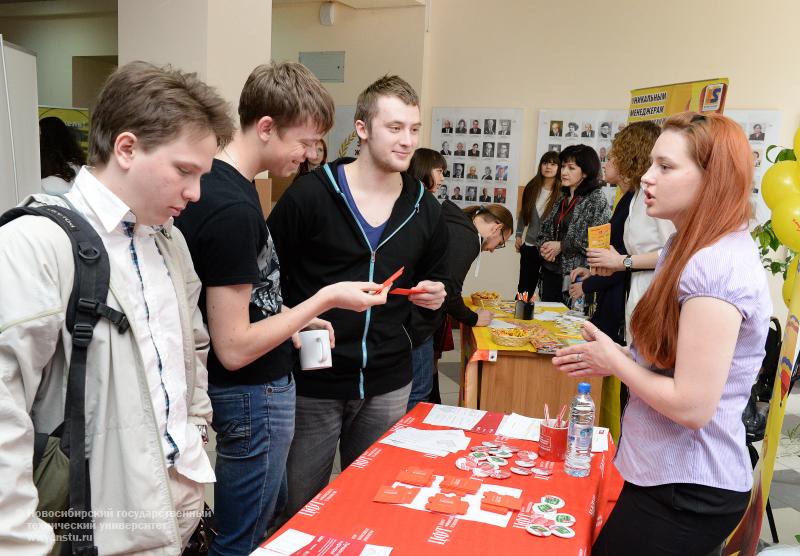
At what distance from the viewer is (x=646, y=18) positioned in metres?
5.96

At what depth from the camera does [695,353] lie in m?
1.30

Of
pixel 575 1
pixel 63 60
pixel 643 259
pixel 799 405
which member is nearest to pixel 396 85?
pixel 643 259

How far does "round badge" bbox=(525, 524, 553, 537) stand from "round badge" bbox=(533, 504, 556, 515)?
0.08 meters

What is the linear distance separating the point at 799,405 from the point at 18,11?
9.12m

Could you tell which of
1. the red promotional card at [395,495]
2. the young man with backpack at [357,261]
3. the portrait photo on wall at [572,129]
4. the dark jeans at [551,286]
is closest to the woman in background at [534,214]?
the dark jeans at [551,286]

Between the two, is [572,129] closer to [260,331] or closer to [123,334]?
[260,331]

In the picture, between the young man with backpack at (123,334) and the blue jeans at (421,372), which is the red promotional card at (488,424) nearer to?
the blue jeans at (421,372)

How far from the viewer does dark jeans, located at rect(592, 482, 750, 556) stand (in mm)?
1374

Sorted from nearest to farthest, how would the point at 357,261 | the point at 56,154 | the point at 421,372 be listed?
the point at 357,261 < the point at 421,372 < the point at 56,154

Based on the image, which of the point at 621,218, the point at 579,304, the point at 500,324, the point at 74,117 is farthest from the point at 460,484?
the point at 74,117

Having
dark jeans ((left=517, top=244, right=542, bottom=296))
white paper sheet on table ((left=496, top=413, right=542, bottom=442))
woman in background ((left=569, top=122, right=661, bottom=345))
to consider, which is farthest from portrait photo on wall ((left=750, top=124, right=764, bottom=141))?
white paper sheet on table ((left=496, top=413, right=542, bottom=442))

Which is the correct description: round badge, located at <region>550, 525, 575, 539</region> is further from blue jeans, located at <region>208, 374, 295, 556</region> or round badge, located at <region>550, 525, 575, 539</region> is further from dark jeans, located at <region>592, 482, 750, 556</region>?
blue jeans, located at <region>208, 374, 295, 556</region>

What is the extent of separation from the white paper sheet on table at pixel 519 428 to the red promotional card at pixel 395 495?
0.53m

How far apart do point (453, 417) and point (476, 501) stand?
0.59 metres
